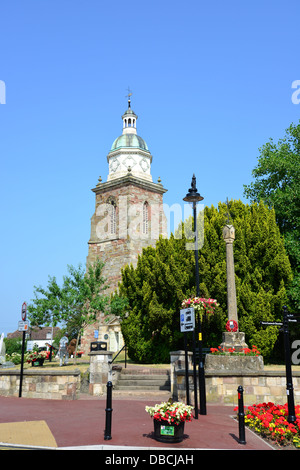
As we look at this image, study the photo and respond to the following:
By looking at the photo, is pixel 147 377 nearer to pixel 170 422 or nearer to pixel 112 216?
pixel 170 422

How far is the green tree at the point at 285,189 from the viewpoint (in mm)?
23844

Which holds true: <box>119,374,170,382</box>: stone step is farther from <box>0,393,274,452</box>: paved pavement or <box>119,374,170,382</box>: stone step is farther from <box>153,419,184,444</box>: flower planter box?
<box>153,419,184,444</box>: flower planter box

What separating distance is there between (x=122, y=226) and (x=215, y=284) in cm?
1628

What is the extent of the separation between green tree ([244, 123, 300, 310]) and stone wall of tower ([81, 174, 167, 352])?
35.1 ft

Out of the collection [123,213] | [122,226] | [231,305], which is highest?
[123,213]

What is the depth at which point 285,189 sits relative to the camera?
2738 centimetres

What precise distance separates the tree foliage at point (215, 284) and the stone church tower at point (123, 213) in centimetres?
1017

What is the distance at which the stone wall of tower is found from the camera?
35.7 metres

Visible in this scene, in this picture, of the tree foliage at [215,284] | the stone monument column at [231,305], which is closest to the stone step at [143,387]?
the stone monument column at [231,305]

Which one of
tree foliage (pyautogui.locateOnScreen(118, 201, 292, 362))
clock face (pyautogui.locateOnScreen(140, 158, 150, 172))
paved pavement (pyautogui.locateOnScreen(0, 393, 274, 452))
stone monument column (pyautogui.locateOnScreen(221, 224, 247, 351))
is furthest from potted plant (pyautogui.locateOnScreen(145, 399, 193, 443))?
clock face (pyautogui.locateOnScreen(140, 158, 150, 172))

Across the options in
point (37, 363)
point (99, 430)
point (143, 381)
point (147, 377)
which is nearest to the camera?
point (99, 430)

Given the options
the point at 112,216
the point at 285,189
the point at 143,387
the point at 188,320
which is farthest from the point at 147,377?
the point at 112,216
